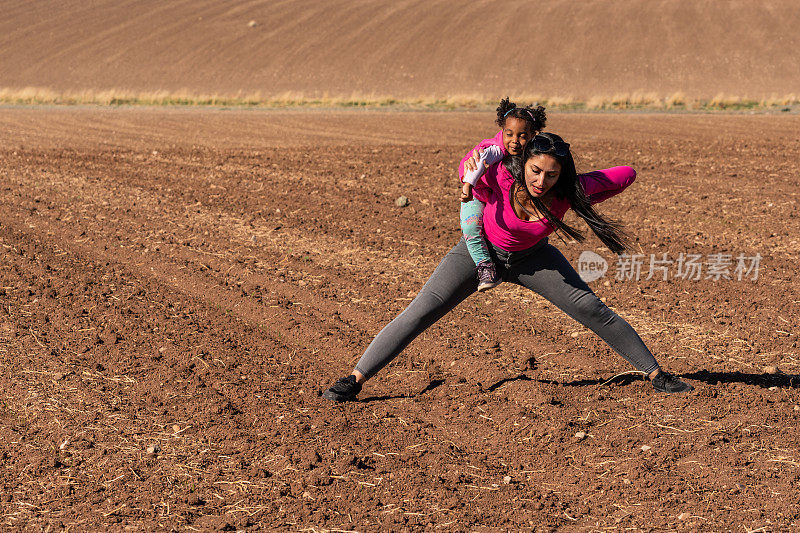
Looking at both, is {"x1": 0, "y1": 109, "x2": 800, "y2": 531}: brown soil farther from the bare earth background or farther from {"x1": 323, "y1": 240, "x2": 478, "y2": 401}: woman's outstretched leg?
{"x1": 323, "y1": 240, "x2": 478, "y2": 401}: woman's outstretched leg

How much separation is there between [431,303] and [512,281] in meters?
0.48

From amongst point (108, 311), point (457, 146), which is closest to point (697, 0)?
point (457, 146)

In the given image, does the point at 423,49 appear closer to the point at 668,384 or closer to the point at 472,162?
the point at 668,384

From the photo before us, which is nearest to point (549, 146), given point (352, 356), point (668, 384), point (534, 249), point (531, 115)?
point (534, 249)

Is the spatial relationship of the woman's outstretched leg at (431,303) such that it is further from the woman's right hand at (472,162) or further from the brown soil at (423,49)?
the brown soil at (423,49)

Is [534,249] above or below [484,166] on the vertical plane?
below

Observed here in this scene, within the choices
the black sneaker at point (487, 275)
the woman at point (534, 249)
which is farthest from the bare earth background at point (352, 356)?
the black sneaker at point (487, 275)

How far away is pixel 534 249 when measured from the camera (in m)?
4.73

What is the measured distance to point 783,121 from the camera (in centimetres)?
2323

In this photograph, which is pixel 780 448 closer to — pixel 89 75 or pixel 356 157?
pixel 356 157

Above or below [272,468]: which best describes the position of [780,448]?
below

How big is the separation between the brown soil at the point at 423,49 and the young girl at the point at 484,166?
36281 millimetres

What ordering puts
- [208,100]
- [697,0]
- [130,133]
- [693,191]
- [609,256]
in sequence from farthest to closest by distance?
[697,0]
[208,100]
[130,133]
[693,191]
[609,256]

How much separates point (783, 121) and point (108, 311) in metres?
21.4
